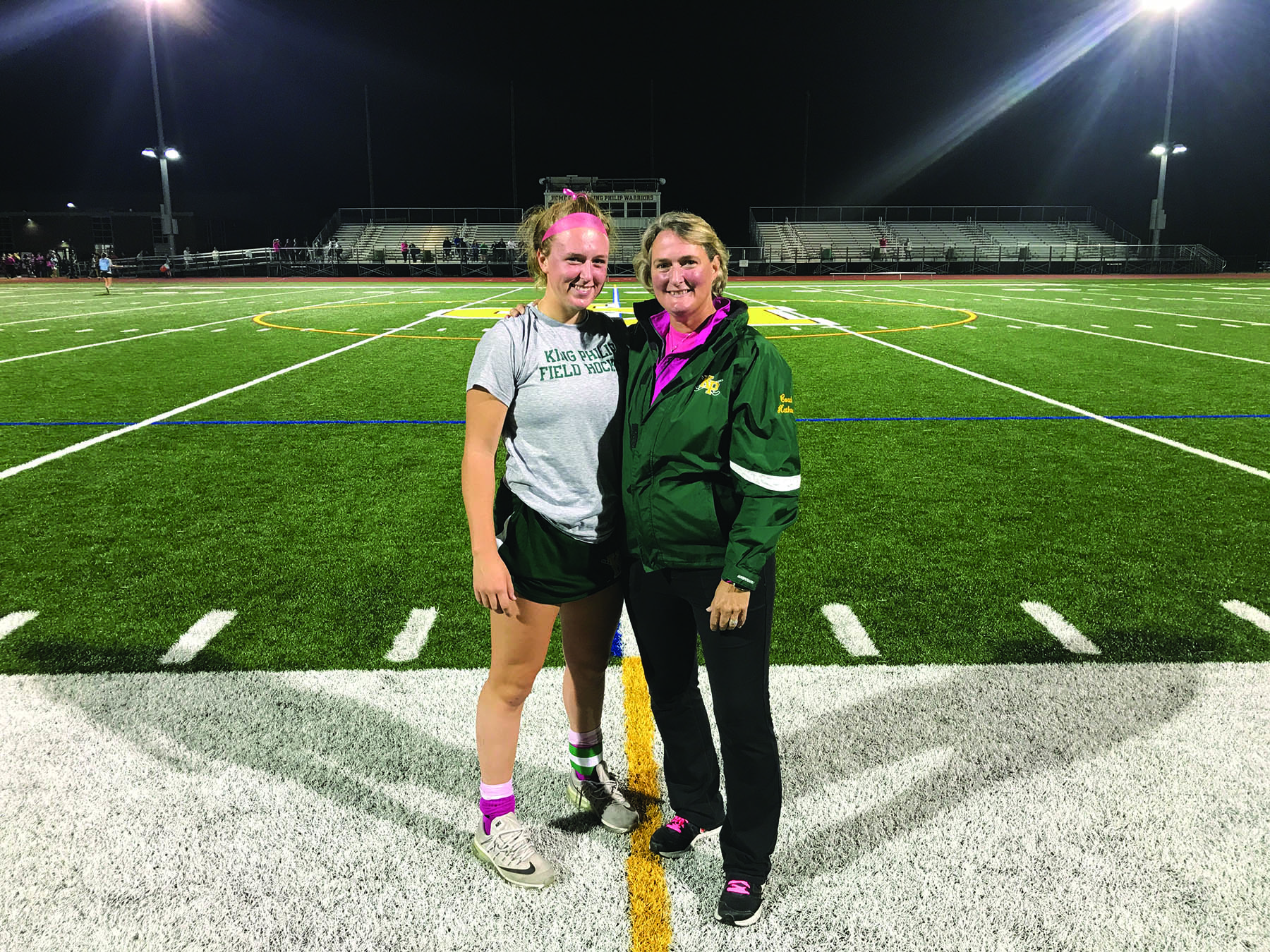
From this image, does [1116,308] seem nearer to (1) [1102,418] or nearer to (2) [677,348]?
(1) [1102,418]

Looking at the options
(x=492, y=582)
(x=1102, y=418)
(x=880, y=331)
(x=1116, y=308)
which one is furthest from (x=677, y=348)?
(x=1116, y=308)

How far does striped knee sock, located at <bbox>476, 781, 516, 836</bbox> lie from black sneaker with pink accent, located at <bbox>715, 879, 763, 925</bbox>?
64cm

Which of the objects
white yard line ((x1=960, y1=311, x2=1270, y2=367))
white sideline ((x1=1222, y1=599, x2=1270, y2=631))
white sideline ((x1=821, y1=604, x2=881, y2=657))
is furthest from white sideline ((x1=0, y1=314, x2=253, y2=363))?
white yard line ((x1=960, y1=311, x2=1270, y2=367))

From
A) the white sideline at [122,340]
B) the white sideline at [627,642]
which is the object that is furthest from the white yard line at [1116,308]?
the white sideline at [122,340]

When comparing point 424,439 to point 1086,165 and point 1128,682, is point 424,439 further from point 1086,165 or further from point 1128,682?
point 1086,165

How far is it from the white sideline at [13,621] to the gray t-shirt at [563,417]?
2924 mm

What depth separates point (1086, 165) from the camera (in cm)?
5094

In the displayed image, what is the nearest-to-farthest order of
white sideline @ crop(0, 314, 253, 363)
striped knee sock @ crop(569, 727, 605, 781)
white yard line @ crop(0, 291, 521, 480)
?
striped knee sock @ crop(569, 727, 605, 781) → white yard line @ crop(0, 291, 521, 480) → white sideline @ crop(0, 314, 253, 363)

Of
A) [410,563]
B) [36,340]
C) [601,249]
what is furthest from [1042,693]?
[36,340]

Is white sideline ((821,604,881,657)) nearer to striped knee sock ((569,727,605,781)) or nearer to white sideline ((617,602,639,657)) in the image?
white sideline ((617,602,639,657))

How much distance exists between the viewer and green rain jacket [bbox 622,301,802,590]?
212 centimetres

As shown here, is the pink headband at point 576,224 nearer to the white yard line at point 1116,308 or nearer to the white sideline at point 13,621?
the white sideline at point 13,621

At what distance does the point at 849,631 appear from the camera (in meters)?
3.84

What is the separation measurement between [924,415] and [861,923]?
688 centimetres
